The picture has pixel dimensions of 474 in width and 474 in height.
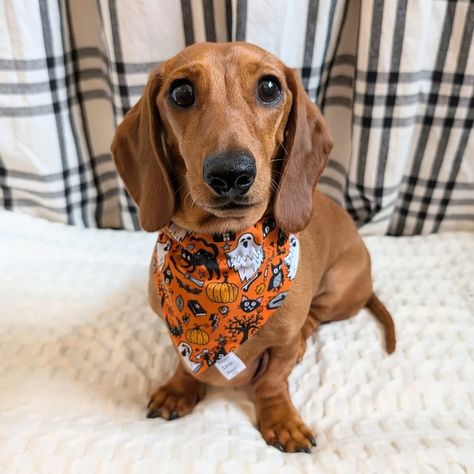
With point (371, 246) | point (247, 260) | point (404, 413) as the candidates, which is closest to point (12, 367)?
point (247, 260)

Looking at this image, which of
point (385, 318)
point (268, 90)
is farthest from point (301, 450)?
point (268, 90)

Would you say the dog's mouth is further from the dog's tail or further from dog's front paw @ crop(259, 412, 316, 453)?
the dog's tail

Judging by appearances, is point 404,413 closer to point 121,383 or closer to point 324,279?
point 324,279

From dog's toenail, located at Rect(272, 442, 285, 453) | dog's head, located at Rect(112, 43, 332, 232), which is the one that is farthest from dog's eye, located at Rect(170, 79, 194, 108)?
dog's toenail, located at Rect(272, 442, 285, 453)

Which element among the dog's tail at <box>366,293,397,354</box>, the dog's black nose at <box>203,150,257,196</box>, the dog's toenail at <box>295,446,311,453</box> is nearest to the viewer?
the dog's black nose at <box>203,150,257,196</box>

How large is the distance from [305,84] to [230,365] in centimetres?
96

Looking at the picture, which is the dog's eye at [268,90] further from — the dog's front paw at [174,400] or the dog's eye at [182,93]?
the dog's front paw at [174,400]

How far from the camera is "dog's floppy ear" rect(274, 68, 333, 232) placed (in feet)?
3.82

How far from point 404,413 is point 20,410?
0.94 metres

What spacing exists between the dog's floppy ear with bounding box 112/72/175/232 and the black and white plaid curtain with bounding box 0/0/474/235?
527 millimetres

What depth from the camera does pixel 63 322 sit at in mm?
1576

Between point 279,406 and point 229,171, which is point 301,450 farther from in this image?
point 229,171

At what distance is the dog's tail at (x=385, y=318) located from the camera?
149 centimetres

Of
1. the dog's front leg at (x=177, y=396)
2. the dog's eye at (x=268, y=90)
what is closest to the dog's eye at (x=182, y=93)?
the dog's eye at (x=268, y=90)
